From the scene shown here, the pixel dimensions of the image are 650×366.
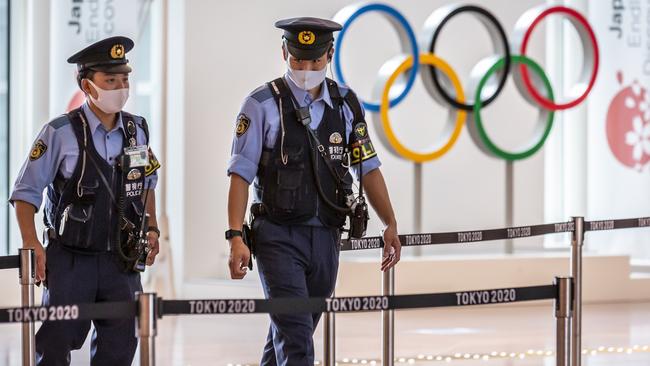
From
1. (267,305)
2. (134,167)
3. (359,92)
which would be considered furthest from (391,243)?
(359,92)

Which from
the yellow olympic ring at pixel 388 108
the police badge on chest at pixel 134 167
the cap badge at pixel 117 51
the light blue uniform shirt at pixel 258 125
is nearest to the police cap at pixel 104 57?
the cap badge at pixel 117 51

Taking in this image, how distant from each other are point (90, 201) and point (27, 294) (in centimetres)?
63

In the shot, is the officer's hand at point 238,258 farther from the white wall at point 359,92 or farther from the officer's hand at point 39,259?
the white wall at point 359,92

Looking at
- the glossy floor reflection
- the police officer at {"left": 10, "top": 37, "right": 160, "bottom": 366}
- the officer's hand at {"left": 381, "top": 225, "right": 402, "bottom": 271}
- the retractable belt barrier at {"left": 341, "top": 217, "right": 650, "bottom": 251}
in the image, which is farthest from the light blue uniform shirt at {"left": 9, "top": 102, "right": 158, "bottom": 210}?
the glossy floor reflection

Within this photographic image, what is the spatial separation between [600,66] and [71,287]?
8.06 metres

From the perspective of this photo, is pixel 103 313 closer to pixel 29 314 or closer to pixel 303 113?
pixel 29 314

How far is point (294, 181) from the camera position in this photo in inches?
184

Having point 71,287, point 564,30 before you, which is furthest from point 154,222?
point 564,30

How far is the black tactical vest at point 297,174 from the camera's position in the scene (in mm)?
4672

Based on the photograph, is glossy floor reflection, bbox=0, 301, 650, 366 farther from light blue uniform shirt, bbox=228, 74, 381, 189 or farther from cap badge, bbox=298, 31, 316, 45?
cap badge, bbox=298, 31, 316, 45

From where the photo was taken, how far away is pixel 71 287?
4559 millimetres

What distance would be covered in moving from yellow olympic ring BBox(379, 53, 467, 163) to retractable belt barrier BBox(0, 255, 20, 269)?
5.42 metres

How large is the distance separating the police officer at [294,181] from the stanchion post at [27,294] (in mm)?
814

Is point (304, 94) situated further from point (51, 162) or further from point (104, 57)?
point (51, 162)
